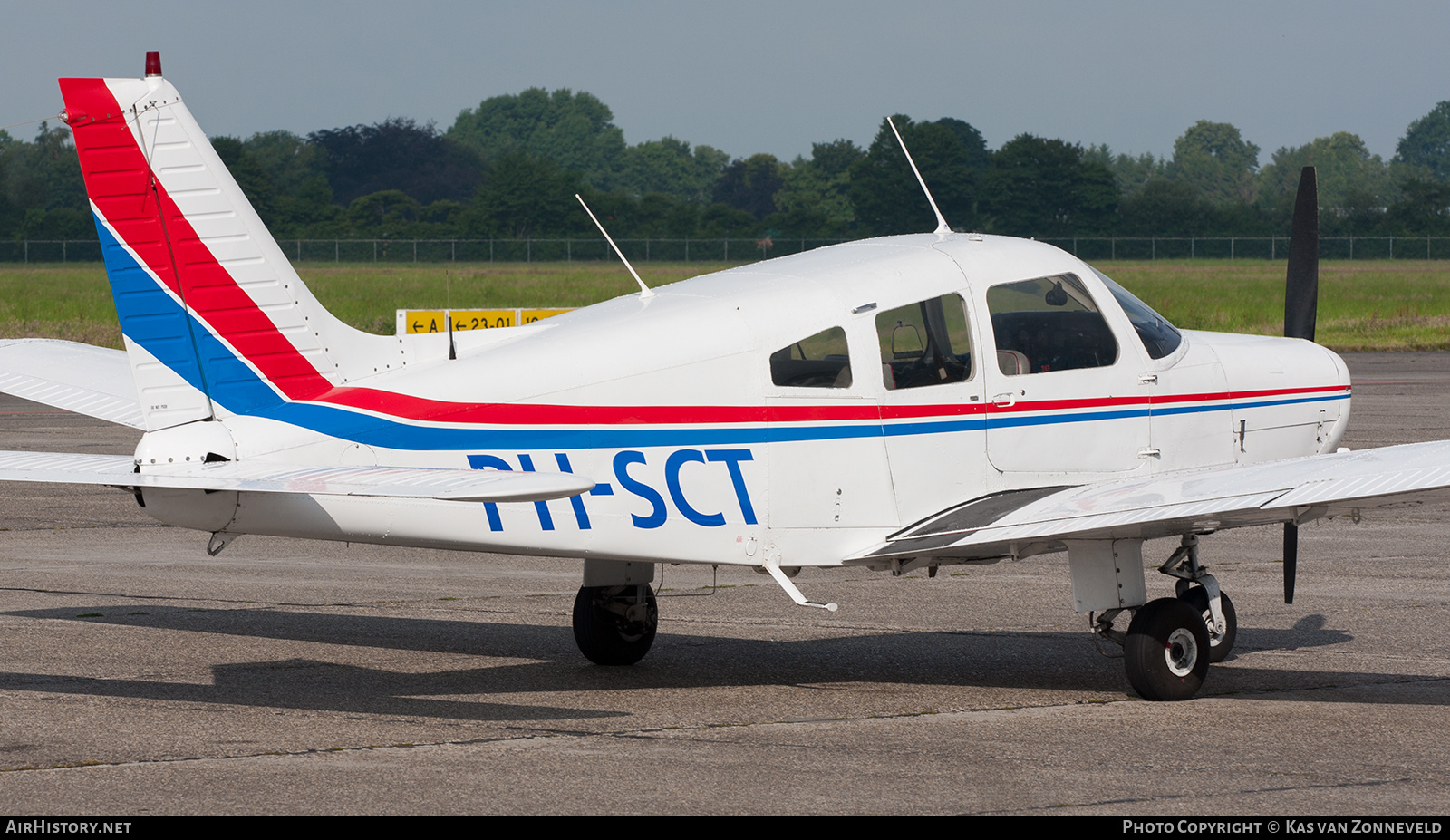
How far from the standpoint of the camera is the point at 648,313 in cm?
864


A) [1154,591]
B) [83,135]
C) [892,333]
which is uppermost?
[83,135]

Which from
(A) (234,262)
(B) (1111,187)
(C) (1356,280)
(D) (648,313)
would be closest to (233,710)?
(A) (234,262)

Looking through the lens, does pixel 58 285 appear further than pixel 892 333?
Yes

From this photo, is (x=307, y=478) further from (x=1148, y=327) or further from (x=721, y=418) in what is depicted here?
(x=1148, y=327)

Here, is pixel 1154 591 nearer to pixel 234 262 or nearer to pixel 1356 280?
pixel 234 262

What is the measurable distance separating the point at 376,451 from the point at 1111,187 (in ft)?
334

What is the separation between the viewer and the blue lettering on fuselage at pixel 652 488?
26.3ft

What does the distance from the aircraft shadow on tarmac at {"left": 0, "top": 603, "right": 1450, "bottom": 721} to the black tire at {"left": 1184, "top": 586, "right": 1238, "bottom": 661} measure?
10cm

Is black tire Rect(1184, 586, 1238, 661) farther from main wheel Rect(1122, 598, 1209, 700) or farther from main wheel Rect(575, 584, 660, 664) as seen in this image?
main wheel Rect(575, 584, 660, 664)

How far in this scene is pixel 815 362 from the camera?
866 centimetres

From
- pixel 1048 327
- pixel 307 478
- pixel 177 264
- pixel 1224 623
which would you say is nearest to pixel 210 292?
pixel 177 264

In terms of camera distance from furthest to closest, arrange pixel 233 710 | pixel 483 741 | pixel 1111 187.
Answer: pixel 1111 187 → pixel 233 710 → pixel 483 741

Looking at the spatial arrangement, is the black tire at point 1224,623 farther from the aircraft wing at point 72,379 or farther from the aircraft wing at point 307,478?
the aircraft wing at point 72,379
